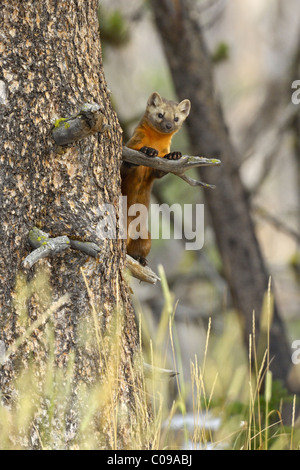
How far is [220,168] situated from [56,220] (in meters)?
4.19

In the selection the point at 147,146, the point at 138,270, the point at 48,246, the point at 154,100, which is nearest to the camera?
the point at 48,246

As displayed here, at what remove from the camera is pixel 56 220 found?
279 centimetres

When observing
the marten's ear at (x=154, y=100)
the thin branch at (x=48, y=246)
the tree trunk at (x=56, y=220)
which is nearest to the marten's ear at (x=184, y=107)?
the marten's ear at (x=154, y=100)

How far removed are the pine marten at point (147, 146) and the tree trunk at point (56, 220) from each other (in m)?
0.87

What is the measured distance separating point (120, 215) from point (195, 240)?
6512 millimetres

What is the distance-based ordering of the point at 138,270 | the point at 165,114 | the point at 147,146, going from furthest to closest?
the point at 165,114 → the point at 147,146 → the point at 138,270

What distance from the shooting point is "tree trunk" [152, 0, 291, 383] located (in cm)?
670

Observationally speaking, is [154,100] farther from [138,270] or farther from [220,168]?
[220,168]

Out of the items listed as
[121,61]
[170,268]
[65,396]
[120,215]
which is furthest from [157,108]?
[170,268]

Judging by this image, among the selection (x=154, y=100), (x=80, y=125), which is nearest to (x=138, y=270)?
(x=80, y=125)

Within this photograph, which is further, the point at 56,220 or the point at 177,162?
the point at 177,162

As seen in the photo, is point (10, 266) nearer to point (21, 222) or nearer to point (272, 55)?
point (21, 222)

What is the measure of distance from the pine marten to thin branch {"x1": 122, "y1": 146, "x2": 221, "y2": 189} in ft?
1.30

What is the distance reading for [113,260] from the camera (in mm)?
2934
